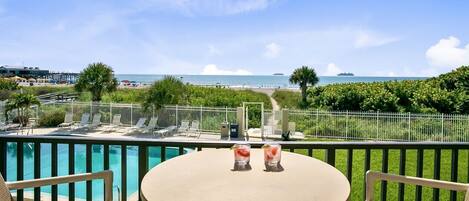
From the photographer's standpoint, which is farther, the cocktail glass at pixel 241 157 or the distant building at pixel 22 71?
the distant building at pixel 22 71

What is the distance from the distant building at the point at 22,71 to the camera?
47800 mm

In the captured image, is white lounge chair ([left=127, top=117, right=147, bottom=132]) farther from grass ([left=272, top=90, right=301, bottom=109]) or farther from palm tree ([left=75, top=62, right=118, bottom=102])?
grass ([left=272, top=90, right=301, bottom=109])

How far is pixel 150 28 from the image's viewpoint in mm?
22656

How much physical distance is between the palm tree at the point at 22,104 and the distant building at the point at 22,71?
33.2m

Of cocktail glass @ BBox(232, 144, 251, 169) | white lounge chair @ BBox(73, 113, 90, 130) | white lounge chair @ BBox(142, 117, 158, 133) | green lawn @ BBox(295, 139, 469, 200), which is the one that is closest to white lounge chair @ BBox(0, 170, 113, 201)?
cocktail glass @ BBox(232, 144, 251, 169)

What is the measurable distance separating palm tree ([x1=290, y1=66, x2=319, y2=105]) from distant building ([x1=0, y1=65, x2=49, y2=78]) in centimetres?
3946

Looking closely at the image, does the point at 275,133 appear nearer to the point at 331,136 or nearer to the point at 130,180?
the point at 331,136

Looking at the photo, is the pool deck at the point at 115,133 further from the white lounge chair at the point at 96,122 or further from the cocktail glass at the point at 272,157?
the cocktail glass at the point at 272,157

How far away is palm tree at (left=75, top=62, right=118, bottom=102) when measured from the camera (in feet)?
59.7

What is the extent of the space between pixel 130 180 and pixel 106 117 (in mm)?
9414

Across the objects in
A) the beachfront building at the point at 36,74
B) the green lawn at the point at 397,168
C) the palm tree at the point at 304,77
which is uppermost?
the beachfront building at the point at 36,74

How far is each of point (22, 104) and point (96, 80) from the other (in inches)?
154

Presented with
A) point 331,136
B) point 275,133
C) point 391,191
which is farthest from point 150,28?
point 391,191

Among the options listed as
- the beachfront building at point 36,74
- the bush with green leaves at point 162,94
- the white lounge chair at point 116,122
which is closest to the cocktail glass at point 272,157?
the bush with green leaves at point 162,94
